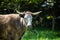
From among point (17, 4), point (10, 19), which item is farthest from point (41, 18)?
point (10, 19)

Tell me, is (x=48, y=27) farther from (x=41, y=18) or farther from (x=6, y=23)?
(x=6, y=23)

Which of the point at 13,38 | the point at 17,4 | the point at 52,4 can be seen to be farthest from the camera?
the point at 52,4

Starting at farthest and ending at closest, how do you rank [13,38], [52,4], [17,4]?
[52,4] < [17,4] < [13,38]

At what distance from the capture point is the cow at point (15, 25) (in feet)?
31.6

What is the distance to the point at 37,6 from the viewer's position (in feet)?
56.7

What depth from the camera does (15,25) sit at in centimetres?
970

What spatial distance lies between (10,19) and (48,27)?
8.00 metres

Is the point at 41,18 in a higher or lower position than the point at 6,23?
lower

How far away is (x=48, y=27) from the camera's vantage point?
1758 cm

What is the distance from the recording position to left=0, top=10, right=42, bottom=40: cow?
9617 millimetres

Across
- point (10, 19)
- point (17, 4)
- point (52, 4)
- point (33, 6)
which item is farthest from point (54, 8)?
point (10, 19)

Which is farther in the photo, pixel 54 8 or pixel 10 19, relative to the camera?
pixel 54 8

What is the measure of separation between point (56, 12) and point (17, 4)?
2612 millimetres

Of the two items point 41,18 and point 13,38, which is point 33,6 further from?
point 13,38
